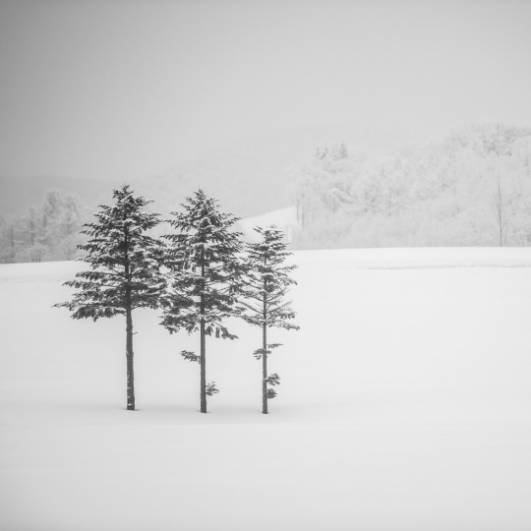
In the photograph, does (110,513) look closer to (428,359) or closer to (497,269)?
(428,359)

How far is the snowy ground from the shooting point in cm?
900

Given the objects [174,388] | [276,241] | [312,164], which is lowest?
[174,388]

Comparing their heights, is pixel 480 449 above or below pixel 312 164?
below

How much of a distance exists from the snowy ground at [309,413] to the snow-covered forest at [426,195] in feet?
34.1

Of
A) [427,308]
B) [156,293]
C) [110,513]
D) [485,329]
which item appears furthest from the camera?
[427,308]

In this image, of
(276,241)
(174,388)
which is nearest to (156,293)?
(276,241)

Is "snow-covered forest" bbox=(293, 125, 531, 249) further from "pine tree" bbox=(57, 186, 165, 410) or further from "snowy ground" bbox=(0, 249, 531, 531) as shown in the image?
"pine tree" bbox=(57, 186, 165, 410)

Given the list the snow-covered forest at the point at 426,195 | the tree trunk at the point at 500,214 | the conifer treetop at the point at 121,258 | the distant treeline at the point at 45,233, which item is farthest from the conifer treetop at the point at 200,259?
the distant treeline at the point at 45,233

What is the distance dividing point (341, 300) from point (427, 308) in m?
7.77

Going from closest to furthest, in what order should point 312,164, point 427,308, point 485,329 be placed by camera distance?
1. point 485,329
2. point 427,308
3. point 312,164

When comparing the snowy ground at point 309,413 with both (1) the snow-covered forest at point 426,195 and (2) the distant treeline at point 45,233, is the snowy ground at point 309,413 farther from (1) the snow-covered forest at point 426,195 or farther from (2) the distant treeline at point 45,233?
(2) the distant treeline at point 45,233

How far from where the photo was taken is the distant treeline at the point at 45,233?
7512 centimetres

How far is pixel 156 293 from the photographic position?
2061 cm

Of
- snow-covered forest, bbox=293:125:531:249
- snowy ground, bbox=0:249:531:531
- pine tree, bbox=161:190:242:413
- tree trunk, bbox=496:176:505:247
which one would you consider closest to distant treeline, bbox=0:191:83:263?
snowy ground, bbox=0:249:531:531
